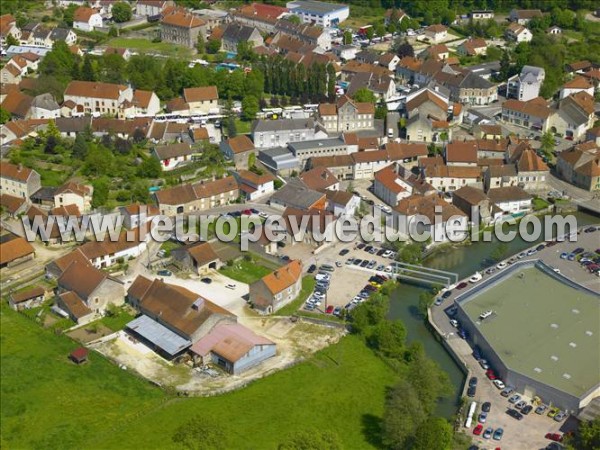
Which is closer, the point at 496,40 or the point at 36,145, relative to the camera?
the point at 36,145

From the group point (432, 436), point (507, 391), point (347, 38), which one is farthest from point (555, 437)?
point (347, 38)

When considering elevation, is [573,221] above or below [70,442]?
below

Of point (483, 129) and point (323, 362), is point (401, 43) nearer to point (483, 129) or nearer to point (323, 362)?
point (483, 129)

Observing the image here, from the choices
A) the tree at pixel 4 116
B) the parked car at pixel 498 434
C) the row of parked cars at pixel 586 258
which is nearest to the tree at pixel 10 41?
the tree at pixel 4 116

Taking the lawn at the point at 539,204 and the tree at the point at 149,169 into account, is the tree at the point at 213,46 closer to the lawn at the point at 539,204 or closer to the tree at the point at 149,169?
the tree at the point at 149,169

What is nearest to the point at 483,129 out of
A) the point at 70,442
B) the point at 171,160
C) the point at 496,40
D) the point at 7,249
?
the point at 171,160

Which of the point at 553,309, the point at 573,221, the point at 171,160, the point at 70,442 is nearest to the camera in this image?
the point at 70,442

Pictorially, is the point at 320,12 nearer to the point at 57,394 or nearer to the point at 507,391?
the point at 507,391
